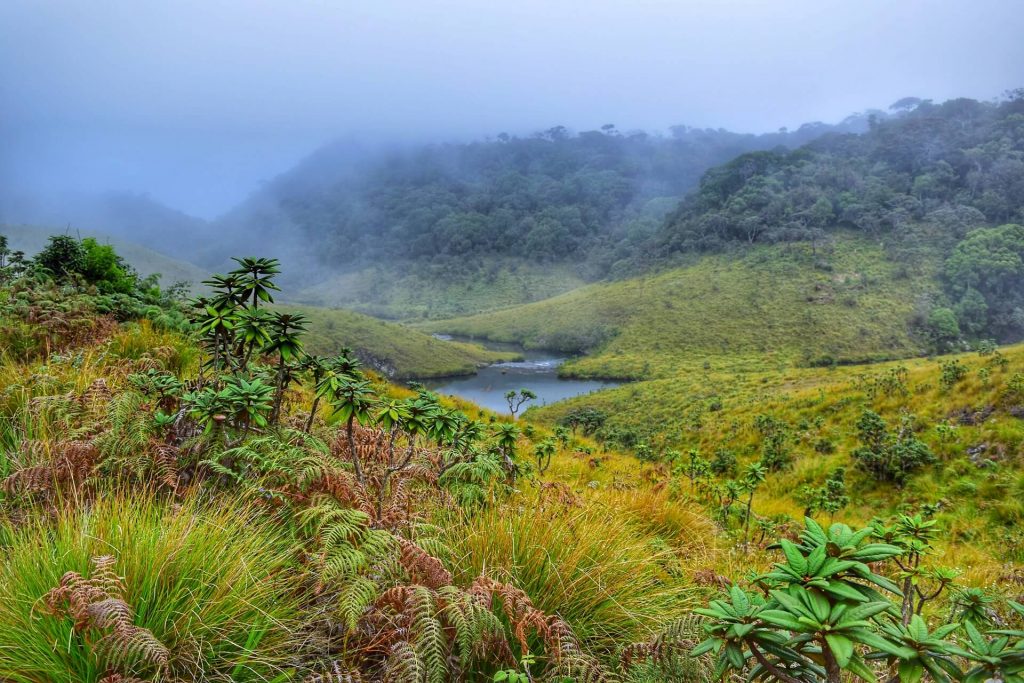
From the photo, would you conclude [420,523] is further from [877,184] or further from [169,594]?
[877,184]

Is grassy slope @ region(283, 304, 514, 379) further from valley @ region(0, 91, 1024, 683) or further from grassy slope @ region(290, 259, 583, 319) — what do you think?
grassy slope @ region(290, 259, 583, 319)

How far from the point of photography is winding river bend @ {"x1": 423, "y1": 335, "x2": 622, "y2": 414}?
55812 millimetres

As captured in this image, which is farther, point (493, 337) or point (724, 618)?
point (493, 337)

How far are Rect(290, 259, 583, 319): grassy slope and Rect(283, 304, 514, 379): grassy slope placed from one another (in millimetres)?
55639

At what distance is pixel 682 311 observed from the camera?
77000mm

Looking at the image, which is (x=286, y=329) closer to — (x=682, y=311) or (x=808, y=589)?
(x=808, y=589)

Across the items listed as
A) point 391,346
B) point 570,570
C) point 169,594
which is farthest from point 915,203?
point 169,594

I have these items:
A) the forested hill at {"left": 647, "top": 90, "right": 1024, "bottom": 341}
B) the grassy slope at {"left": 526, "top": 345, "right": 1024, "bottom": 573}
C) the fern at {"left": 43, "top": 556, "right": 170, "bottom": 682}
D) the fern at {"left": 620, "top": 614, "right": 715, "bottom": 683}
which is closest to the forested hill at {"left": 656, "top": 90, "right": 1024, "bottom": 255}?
the forested hill at {"left": 647, "top": 90, "right": 1024, "bottom": 341}

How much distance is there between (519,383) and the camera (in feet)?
213

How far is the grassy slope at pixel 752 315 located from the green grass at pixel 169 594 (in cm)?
5861

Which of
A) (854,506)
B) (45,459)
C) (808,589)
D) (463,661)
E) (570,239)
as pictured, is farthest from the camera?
(570,239)

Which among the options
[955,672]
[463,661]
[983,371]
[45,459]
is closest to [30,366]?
[45,459]

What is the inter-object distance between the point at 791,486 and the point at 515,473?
10.5 metres

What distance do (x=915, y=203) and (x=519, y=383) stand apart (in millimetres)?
76368
